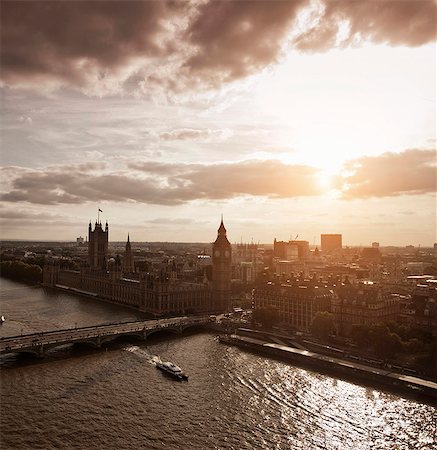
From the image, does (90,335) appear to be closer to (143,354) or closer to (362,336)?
(143,354)

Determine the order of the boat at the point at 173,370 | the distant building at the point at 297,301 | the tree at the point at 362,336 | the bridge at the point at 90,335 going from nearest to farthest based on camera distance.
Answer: the boat at the point at 173,370
the bridge at the point at 90,335
the tree at the point at 362,336
the distant building at the point at 297,301

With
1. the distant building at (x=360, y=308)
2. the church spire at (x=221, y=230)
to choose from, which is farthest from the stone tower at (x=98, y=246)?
the distant building at (x=360, y=308)

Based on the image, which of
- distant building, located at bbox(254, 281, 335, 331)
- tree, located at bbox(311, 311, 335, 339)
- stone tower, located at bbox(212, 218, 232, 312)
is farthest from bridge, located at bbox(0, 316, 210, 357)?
tree, located at bbox(311, 311, 335, 339)

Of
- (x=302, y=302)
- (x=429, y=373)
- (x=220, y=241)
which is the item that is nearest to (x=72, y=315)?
(x=220, y=241)

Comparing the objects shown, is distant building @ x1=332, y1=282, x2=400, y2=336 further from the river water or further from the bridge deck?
the bridge deck

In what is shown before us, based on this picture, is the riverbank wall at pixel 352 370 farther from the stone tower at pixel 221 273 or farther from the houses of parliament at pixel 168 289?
the stone tower at pixel 221 273

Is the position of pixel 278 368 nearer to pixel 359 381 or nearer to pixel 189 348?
pixel 359 381

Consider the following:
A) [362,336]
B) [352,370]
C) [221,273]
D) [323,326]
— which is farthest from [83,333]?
[221,273]
